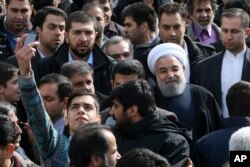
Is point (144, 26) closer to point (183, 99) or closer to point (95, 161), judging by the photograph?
point (183, 99)

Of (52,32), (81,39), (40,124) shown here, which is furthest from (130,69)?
(52,32)

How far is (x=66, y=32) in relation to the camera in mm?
10500

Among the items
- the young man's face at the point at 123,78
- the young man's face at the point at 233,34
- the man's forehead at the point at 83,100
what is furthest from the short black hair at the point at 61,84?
the young man's face at the point at 233,34

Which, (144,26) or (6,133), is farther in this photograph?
(144,26)

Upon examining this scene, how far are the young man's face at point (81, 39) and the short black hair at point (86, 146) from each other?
405cm

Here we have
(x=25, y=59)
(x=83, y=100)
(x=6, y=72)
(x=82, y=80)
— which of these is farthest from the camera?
(x=6, y=72)

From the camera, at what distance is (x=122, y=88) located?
7324 mm

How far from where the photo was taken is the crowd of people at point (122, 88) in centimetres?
680

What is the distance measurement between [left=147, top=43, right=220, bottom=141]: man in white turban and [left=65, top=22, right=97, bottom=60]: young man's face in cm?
117

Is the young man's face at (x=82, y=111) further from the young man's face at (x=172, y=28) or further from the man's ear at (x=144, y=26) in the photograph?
the man's ear at (x=144, y=26)

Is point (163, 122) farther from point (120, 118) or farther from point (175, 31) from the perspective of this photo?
point (175, 31)

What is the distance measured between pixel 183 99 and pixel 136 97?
1.65 m

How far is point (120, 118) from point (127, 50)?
3.23 meters

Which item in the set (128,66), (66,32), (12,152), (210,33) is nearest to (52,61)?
(66,32)
